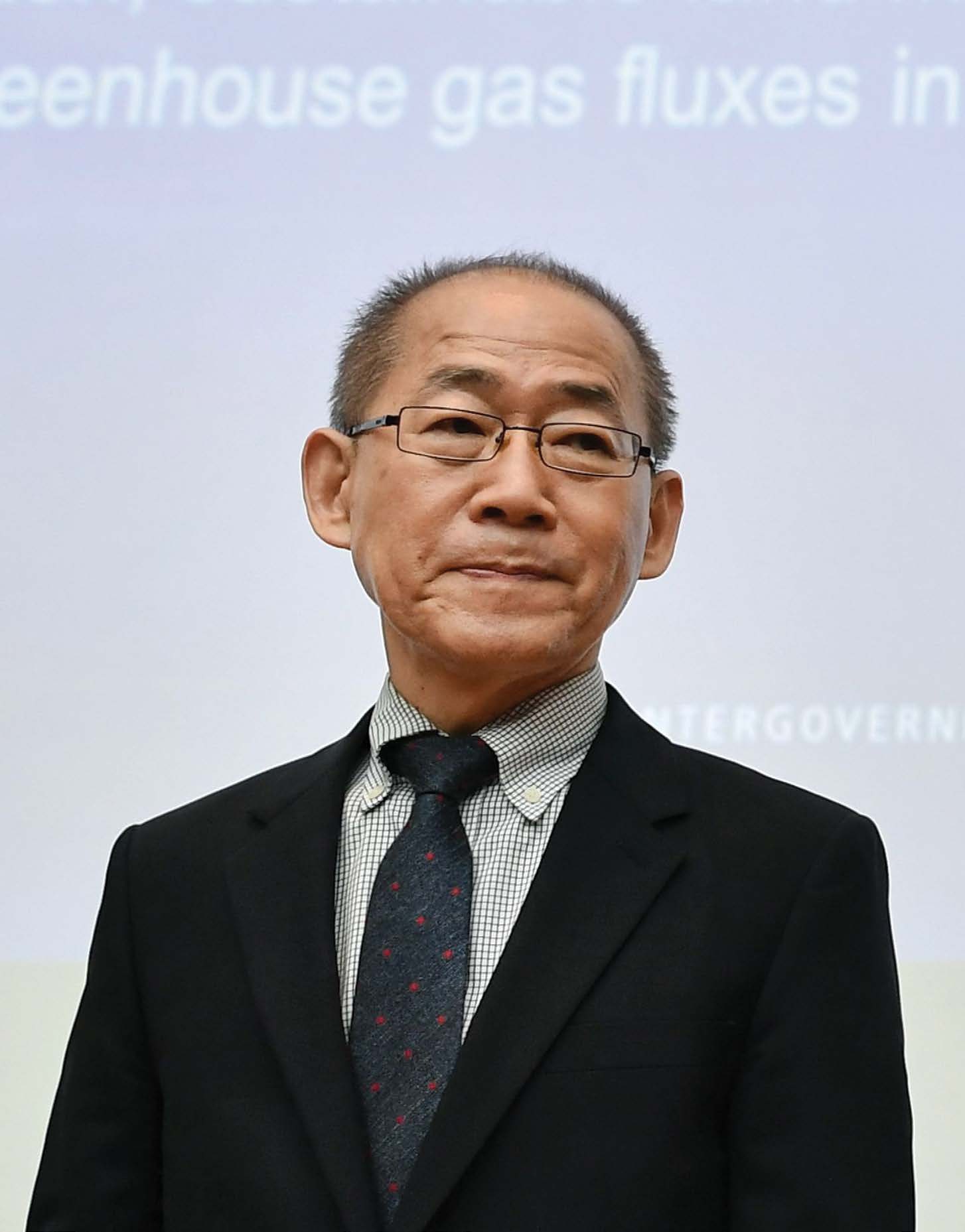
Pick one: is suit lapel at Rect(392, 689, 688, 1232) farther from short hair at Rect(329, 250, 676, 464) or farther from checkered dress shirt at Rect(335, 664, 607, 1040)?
short hair at Rect(329, 250, 676, 464)

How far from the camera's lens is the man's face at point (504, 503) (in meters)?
1.34

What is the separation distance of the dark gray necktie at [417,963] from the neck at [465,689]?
22 millimetres

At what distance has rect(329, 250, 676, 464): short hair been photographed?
150 cm

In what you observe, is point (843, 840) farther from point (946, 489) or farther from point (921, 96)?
point (921, 96)

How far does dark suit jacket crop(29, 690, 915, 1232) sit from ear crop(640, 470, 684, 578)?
0.18 meters

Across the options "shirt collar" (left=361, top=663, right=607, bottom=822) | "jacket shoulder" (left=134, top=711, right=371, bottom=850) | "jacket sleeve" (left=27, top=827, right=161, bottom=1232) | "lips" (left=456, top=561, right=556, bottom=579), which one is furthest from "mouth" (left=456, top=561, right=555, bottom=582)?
"jacket sleeve" (left=27, top=827, right=161, bottom=1232)

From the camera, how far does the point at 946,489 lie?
2.29m

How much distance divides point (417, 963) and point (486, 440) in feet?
1.43

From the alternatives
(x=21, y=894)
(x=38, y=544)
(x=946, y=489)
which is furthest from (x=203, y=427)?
(x=946, y=489)

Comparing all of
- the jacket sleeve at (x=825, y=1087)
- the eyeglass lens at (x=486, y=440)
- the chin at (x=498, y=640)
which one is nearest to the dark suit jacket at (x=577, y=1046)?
the jacket sleeve at (x=825, y=1087)

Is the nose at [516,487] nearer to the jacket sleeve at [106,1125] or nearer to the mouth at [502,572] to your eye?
the mouth at [502,572]

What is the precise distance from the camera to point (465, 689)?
1.41m

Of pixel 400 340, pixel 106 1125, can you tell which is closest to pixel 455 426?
pixel 400 340

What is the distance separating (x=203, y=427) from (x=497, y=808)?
116cm
